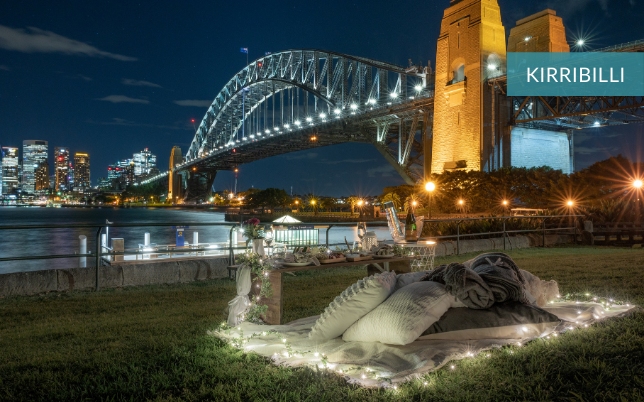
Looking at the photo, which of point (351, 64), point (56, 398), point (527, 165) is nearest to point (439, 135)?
point (527, 165)

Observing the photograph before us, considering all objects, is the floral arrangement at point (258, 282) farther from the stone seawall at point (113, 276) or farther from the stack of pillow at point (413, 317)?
the stone seawall at point (113, 276)

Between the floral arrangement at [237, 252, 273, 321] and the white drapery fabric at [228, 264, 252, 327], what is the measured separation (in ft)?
0.23

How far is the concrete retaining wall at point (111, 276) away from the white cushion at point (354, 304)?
4904 mm

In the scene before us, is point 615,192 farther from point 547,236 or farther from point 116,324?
point 116,324

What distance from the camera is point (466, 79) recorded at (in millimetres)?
27578

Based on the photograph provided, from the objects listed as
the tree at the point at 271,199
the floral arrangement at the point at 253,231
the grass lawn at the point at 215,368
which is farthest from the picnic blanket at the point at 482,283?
the tree at the point at 271,199

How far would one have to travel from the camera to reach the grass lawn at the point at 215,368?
2.89 m

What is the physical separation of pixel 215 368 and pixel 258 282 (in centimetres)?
153

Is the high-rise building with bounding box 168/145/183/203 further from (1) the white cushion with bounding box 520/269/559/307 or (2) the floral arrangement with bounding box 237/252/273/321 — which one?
(1) the white cushion with bounding box 520/269/559/307

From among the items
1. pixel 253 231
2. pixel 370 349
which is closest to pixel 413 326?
pixel 370 349

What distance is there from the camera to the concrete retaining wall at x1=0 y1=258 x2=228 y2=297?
23.3 feet

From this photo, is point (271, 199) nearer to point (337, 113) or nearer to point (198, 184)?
point (198, 184)

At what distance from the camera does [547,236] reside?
1480 cm

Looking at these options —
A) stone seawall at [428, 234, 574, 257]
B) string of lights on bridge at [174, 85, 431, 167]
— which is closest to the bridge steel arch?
string of lights on bridge at [174, 85, 431, 167]
